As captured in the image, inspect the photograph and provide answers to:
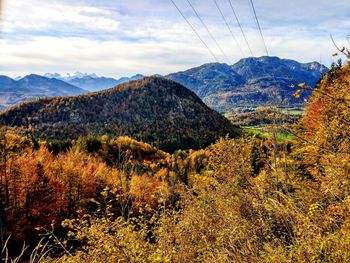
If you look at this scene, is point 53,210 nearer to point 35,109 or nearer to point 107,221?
point 107,221

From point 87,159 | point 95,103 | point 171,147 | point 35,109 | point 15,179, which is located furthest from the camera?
point 95,103

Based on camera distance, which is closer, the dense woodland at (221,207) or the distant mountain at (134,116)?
the dense woodland at (221,207)

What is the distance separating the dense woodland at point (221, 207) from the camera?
6.05 metres

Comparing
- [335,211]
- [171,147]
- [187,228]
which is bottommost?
[171,147]

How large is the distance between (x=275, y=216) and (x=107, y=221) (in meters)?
4.54

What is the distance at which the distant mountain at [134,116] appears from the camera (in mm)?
108688

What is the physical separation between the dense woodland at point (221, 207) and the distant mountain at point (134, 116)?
248 feet

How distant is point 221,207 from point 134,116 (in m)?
126

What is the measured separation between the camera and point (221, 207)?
11.2 meters

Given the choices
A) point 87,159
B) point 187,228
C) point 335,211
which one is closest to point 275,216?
point 335,211

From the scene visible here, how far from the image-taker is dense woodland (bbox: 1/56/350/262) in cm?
605

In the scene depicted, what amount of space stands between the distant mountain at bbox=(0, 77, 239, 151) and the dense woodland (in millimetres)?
75536

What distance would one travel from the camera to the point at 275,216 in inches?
313

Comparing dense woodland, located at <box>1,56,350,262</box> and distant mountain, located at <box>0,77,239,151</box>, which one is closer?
dense woodland, located at <box>1,56,350,262</box>
